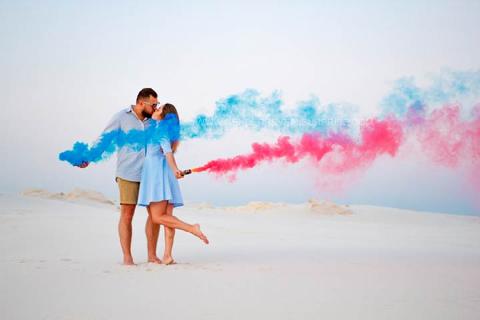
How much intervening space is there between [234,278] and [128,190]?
7.00 ft

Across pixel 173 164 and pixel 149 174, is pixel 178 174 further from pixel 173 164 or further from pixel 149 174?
pixel 149 174

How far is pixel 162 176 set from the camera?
7.20 meters

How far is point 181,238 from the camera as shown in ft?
37.7

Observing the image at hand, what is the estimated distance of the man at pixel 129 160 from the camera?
288 inches

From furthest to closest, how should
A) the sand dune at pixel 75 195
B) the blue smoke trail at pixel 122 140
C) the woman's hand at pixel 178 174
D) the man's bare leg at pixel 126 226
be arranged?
the sand dune at pixel 75 195 < the man's bare leg at pixel 126 226 < the blue smoke trail at pixel 122 140 < the woman's hand at pixel 178 174

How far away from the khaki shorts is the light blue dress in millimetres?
206

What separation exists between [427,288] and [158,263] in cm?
346

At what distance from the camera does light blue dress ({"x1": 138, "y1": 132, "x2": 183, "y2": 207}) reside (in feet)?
23.3

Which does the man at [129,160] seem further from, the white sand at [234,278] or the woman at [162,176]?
the white sand at [234,278]

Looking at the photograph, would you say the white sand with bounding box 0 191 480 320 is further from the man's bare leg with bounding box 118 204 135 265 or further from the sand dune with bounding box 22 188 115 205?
the sand dune with bounding box 22 188 115 205

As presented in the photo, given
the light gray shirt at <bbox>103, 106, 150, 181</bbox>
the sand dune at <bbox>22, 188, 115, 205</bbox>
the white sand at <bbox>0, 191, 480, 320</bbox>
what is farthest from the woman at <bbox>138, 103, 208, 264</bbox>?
the sand dune at <bbox>22, 188, 115, 205</bbox>

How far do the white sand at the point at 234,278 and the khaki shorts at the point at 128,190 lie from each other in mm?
880

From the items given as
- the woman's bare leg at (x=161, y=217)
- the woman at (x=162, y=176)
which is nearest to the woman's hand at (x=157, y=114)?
the woman at (x=162, y=176)

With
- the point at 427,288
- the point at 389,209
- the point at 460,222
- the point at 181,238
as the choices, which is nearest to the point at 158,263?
the point at 427,288
